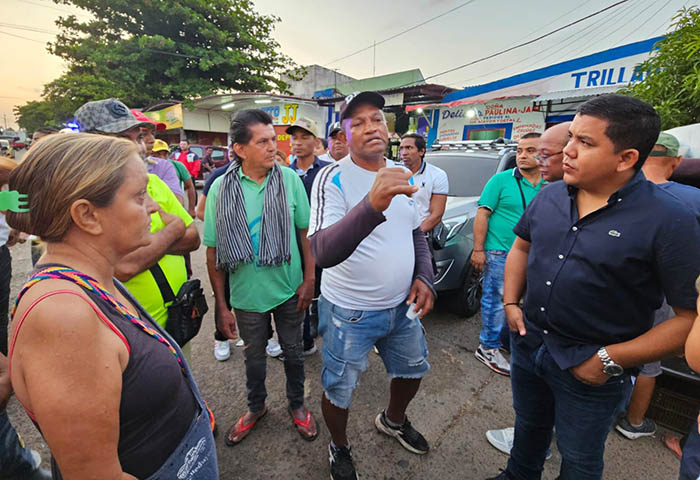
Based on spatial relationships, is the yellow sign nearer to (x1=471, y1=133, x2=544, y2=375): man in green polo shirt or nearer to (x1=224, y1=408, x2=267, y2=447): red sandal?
(x1=471, y1=133, x2=544, y2=375): man in green polo shirt

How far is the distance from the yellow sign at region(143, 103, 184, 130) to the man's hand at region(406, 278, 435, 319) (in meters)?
20.7

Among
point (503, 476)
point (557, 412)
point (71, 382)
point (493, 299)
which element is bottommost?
point (503, 476)

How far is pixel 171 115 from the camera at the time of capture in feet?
64.0

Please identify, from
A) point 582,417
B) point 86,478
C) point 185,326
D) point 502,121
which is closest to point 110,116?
point 185,326

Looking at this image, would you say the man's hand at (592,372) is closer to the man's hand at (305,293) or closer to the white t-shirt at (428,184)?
the man's hand at (305,293)

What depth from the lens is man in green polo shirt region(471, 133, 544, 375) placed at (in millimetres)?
3029

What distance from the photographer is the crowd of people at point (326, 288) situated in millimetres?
884

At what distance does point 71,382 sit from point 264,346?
167 centimetres

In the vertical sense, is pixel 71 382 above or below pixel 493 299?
above

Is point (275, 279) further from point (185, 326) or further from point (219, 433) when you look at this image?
point (219, 433)

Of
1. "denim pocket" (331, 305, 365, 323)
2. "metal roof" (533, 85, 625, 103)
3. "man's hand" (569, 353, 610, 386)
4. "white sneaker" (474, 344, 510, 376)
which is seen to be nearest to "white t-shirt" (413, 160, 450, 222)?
"white sneaker" (474, 344, 510, 376)

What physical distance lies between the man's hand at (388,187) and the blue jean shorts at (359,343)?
77 cm

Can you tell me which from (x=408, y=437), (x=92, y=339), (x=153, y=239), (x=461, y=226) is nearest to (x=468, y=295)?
(x=461, y=226)

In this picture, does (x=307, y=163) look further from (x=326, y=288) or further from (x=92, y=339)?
(x=92, y=339)
